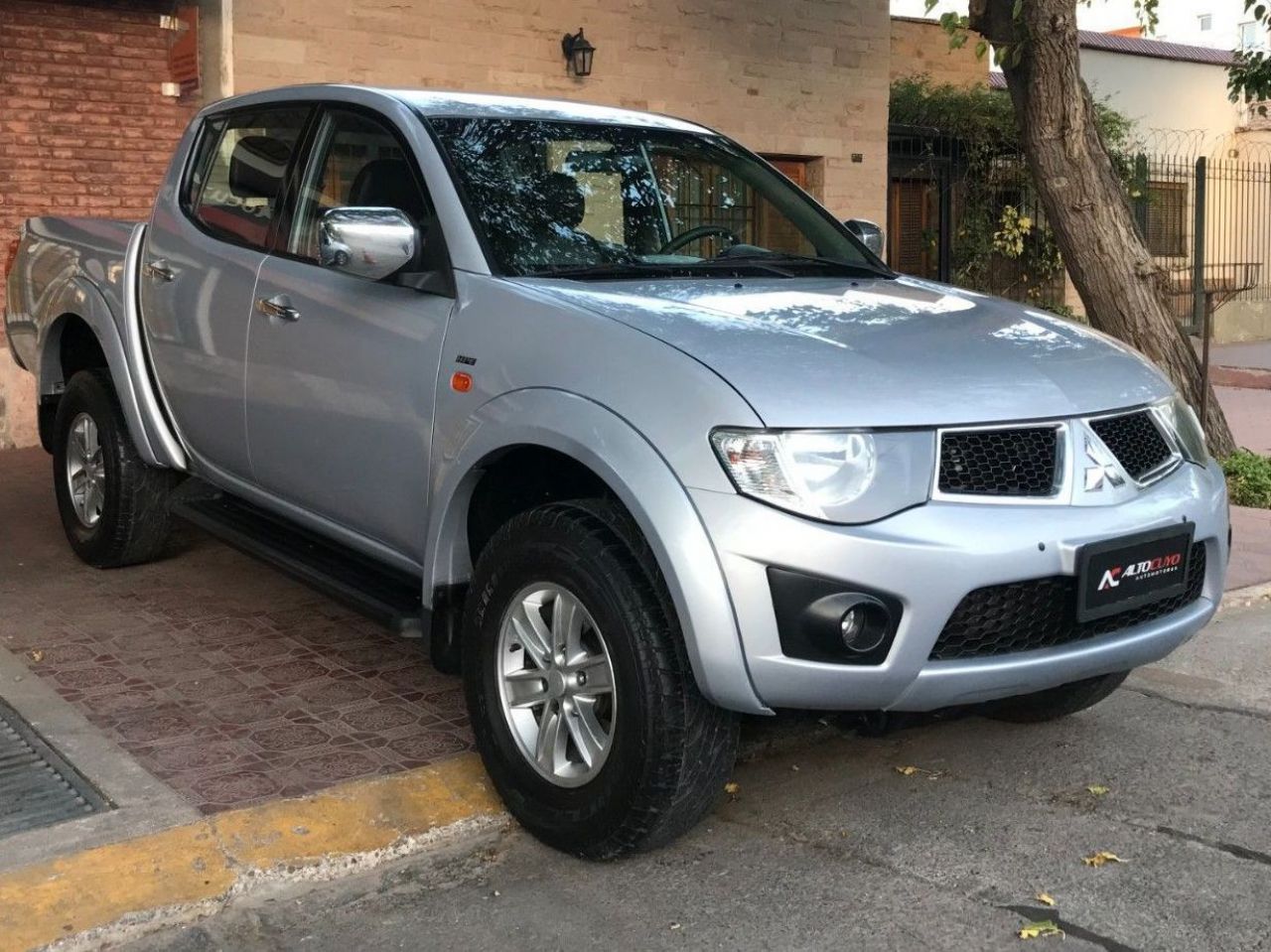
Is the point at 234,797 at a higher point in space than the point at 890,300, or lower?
lower

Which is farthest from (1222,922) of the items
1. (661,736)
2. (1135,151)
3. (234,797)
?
(1135,151)

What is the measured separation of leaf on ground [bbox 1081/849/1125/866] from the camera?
3625 mm

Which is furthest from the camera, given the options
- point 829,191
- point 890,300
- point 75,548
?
point 829,191

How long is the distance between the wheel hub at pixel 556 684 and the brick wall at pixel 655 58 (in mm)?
6302

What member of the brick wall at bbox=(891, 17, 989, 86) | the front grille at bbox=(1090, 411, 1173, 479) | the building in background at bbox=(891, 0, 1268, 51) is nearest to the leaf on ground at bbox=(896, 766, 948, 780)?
the front grille at bbox=(1090, 411, 1173, 479)

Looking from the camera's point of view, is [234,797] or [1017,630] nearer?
[1017,630]

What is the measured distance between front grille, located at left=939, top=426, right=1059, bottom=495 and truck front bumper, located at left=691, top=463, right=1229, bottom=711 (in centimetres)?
6

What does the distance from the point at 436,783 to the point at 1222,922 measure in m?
1.98

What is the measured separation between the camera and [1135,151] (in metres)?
19.4

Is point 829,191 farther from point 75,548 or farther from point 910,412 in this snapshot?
point 910,412

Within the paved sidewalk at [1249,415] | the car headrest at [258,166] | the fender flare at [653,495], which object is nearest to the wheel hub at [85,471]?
the car headrest at [258,166]

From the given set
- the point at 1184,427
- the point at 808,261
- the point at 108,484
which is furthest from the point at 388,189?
the point at 1184,427

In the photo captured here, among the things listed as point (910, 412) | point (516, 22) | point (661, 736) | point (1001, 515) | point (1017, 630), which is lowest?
point (661, 736)

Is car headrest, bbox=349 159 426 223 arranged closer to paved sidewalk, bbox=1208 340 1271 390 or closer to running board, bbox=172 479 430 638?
running board, bbox=172 479 430 638
